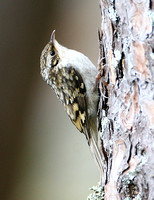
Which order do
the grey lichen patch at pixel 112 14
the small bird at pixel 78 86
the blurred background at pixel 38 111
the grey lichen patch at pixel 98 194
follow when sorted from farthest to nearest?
the blurred background at pixel 38 111 < the small bird at pixel 78 86 < the grey lichen patch at pixel 98 194 < the grey lichen patch at pixel 112 14

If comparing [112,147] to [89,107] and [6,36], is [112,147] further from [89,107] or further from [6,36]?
[6,36]

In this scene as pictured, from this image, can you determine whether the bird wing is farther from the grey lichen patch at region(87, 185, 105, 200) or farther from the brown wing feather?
the grey lichen patch at region(87, 185, 105, 200)

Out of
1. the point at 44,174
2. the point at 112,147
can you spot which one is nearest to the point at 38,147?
the point at 44,174

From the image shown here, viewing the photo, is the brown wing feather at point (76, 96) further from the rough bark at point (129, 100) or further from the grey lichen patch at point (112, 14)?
the grey lichen patch at point (112, 14)

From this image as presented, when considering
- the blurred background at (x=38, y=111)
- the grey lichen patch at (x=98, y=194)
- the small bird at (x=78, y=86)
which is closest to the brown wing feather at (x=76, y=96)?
the small bird at (x=78, y=86)

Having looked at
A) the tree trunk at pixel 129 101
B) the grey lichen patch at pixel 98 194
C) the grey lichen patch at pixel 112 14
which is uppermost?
the grey lichen patch at pixel 112 14

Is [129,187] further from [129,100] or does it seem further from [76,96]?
[76,96]
